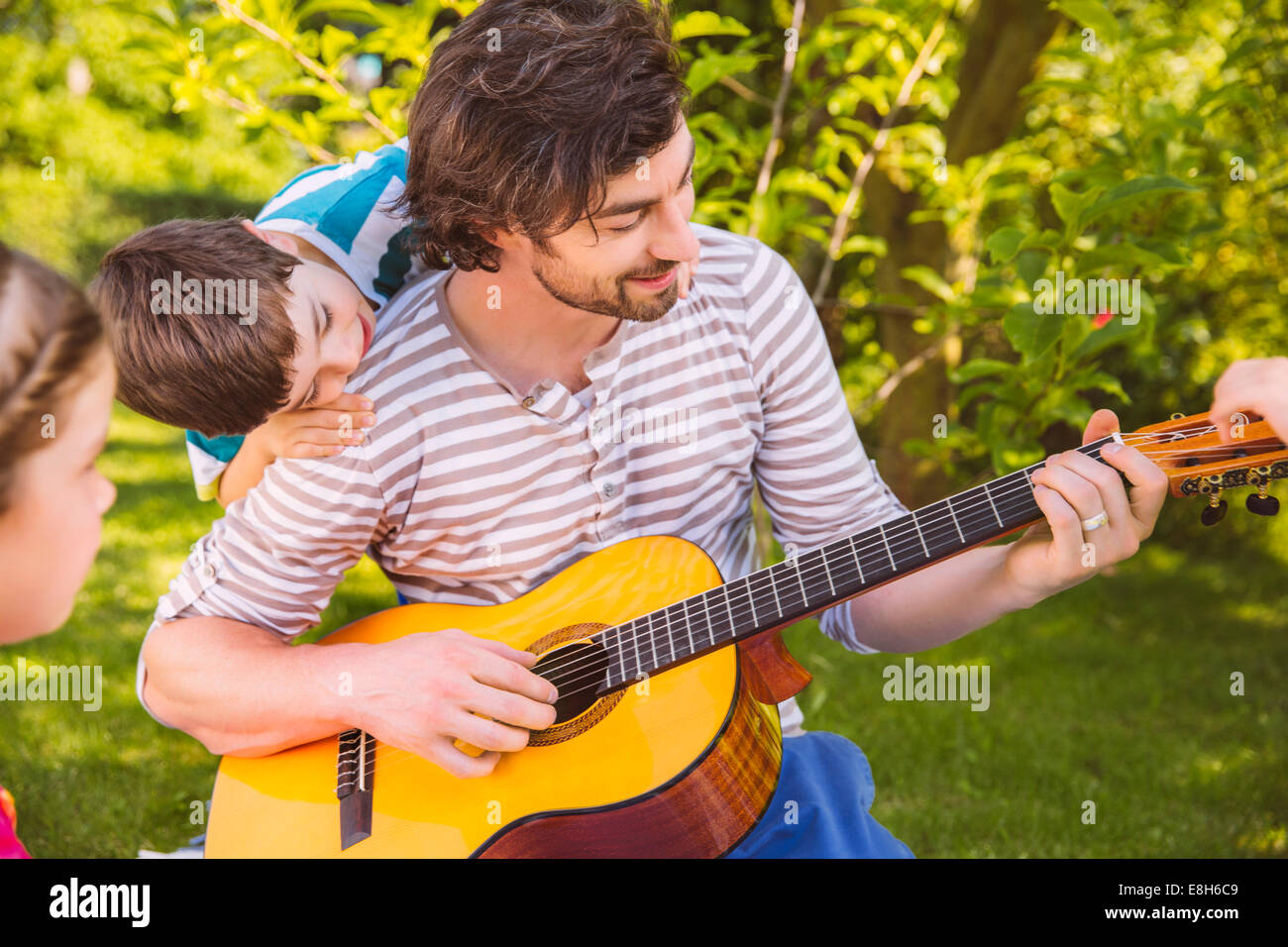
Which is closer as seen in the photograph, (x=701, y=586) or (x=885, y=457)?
(x=701, y=586)

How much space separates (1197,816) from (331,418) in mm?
2499

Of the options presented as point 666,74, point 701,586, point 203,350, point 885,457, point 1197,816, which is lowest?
point 885,457

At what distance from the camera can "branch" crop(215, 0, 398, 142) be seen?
7.08 ft

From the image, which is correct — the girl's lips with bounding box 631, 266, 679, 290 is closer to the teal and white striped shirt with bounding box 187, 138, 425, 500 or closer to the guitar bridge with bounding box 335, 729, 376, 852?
the teal and white striped shirt with bounding box 187, 138, 425, 500

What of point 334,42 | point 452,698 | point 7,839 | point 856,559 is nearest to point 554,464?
point 452,698

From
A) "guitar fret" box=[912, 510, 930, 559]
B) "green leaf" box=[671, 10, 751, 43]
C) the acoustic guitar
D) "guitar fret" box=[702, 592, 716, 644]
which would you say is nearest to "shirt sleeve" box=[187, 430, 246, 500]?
the acoustic guitar

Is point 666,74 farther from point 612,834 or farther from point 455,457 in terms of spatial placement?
point 612,834

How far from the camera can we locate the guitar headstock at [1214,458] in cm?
125

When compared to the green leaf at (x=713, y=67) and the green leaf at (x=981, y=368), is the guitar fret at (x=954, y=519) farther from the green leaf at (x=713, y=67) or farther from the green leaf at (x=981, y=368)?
the green leaf at (x=713, y=67)

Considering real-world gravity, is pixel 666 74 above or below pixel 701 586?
above

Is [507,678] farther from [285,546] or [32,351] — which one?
[32,351]

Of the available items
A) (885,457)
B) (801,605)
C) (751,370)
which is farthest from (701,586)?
(885,457)
